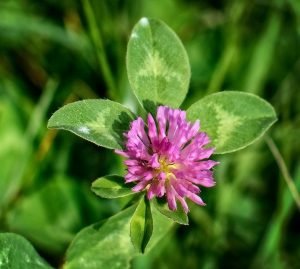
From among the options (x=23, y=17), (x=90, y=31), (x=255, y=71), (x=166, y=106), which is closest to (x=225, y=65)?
(x=255, y=71)

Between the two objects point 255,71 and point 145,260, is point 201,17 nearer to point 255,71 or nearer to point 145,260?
point 255,71

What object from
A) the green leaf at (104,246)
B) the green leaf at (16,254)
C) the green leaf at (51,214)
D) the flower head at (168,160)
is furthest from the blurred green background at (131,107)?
the flower head at (168,160)

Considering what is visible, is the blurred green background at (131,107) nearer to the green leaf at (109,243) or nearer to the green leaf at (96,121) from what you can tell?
the green leaf at (109,243)

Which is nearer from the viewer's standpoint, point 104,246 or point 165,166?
point 165,166

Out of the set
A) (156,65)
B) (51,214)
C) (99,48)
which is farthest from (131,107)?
(156,65)

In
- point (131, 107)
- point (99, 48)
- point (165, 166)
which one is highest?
point (165, 166)

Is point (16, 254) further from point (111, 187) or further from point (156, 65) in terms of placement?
point (156, 65)

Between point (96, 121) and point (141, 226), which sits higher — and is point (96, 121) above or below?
above

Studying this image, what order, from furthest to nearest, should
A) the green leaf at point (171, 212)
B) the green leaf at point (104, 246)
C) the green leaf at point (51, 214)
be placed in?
the green leaf at point (51, 214) < the green leaf at point (104, 246) < the green leaf at point (171, 212)
